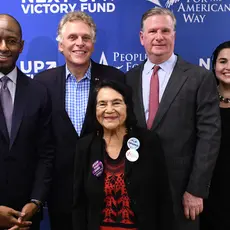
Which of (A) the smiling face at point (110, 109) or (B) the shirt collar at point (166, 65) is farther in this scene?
(B) the shirt collar at point (166, 65)

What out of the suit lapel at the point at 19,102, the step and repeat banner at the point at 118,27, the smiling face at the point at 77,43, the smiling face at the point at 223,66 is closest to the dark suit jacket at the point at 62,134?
the smiling face at the point at 77,43

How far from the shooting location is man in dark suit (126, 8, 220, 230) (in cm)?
233

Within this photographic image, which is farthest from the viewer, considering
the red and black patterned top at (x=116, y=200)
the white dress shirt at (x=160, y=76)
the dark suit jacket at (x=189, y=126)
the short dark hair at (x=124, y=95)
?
the white dress shirt at (x=160, y=76)

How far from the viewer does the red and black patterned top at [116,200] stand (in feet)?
6.49

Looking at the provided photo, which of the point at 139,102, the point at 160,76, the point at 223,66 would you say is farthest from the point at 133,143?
the point at 223,66

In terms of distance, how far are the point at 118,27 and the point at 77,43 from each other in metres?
0.82

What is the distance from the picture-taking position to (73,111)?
2.54 m

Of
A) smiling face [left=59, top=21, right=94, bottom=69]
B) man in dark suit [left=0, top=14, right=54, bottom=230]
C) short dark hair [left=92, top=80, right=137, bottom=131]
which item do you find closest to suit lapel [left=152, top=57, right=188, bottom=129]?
short dark hair [left=92, top=80, right=137, bottom=131]

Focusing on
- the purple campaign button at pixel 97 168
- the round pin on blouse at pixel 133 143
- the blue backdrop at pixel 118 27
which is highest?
the blue backdrop at pixel 118 27

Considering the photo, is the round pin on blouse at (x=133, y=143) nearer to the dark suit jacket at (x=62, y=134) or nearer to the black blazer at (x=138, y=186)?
the black blazer at (x=138, y=186)

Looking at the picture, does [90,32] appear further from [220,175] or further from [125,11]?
[220,175]

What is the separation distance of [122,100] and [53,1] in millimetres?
1601

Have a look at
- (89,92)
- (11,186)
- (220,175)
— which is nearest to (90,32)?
(89,92)

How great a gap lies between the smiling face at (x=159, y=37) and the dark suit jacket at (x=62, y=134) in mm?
322
